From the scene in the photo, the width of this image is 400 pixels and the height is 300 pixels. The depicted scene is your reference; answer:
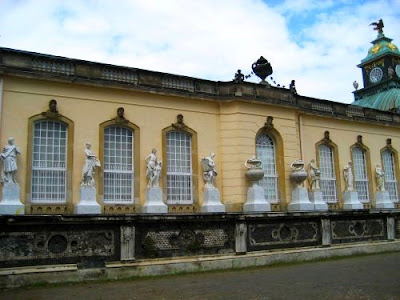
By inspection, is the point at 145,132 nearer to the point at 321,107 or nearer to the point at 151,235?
the point at 151,235

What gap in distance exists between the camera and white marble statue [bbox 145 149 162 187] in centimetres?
1766

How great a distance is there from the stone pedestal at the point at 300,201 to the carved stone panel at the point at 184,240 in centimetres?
701

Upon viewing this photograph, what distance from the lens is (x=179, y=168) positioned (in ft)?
62.5

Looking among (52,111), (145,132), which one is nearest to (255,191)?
(145,132)

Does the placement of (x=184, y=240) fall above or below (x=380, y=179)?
below

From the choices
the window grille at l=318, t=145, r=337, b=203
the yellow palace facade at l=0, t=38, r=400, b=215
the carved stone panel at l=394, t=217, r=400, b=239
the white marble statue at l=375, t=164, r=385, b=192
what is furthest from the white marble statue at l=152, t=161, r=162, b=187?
the white marble statue at l=375, t=164, r=385, b=192

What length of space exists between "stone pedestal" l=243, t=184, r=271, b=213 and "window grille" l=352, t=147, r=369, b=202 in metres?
8.03

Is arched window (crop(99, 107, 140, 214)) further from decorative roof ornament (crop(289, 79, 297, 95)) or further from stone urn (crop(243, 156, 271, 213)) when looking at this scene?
decorative roof ornament (crop(289, 79, 297, 95))

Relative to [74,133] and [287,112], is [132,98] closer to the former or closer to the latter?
[74,133]

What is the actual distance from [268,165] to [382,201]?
8.12 m

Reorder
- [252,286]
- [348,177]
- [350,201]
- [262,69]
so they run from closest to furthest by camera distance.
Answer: [252,286] < [262,69] < [350,201] < [348,177]

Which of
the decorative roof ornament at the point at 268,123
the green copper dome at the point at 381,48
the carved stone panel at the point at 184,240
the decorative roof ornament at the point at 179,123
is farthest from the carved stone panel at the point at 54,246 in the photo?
the green copper dome at the point at 381,48

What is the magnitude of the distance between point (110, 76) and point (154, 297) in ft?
34.9

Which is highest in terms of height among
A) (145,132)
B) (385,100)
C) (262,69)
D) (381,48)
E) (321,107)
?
(381,48)
